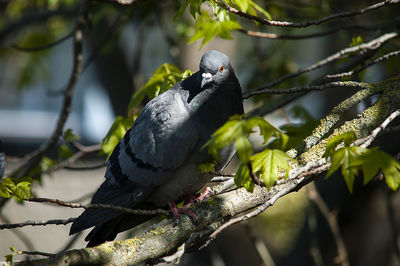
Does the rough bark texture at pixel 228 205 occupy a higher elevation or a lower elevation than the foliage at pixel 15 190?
lower

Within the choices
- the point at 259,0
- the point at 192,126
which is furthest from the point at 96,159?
the point at 192,126

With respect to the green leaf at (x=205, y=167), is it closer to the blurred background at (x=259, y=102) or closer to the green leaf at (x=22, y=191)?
the blurred background at (x=259, y=102)

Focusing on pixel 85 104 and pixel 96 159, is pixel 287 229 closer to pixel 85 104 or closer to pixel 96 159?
pixel 96 159

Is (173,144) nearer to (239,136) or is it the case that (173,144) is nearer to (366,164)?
(239,136)

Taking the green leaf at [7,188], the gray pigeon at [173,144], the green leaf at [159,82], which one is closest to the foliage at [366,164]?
the gray pigeon at [173,144]

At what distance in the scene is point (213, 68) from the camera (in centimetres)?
311

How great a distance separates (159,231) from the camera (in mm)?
2822

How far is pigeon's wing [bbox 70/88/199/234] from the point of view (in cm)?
321

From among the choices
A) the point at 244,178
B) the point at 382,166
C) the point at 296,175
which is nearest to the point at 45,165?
the point at 244,178

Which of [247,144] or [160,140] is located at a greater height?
[247,144]

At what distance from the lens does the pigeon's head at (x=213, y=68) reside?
3092mm

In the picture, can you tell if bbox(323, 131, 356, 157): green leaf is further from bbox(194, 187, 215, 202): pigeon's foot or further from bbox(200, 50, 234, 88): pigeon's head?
bbox(194, 187, 215, 202): pigeon's foot

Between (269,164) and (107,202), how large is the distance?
5.09ft

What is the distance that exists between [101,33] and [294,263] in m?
4.86
